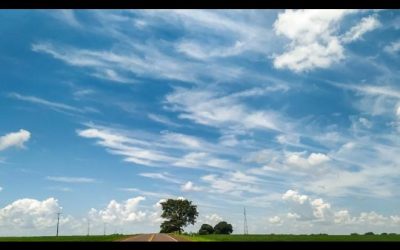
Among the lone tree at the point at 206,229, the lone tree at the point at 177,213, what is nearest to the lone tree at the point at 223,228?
the lone tree at the point at 206,229

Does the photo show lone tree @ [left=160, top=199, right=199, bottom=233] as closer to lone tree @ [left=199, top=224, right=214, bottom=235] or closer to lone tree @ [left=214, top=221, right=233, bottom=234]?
lone tree @ [left=199, top=224, right=214, bottom=235]

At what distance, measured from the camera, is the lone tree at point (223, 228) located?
145500mm

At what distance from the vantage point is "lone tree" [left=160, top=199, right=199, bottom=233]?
391 ft

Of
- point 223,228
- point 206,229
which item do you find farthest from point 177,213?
point 223,228

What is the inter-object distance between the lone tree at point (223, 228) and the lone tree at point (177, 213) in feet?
90.3

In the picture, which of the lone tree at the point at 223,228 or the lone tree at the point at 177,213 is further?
the lone tree at the point at 223,228

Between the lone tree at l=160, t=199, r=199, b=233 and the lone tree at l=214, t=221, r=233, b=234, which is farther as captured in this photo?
the lone tree at l=214, t=221, r=233, b=234

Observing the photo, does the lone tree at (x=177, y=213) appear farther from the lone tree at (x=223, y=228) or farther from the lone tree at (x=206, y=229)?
the lone tree at (x=223, y=228)

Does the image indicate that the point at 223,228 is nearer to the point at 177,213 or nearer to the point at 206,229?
the point at 206,229

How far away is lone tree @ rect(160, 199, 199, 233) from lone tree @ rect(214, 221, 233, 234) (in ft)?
90.3

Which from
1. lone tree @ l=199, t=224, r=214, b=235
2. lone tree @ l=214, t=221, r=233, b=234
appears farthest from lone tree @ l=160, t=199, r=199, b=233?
lone tree @ l=214, t=221, r=233, b=234
